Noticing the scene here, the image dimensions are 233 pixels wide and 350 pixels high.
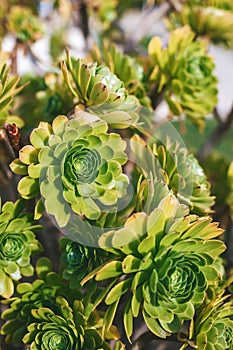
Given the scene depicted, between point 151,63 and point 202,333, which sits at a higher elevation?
point 151,63

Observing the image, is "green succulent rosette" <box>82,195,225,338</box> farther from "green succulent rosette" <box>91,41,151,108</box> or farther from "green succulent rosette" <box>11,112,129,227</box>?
"green succulent rosette" <box>91,41,151,108</box>

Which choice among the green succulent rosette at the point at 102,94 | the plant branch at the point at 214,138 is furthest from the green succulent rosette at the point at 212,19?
the green succulent rosette at the point at 102,94

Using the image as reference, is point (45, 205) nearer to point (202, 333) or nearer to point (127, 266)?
point (127, 266)

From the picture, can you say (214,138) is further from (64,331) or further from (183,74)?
(64,331)

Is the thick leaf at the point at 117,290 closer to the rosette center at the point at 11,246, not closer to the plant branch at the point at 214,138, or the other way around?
the rosette center at the point at 11,246

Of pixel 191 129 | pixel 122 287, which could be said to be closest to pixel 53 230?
pixel 122 287

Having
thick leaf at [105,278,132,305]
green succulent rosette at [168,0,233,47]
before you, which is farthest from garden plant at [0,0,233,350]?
green succulent rosette at [168,0,233,47]
